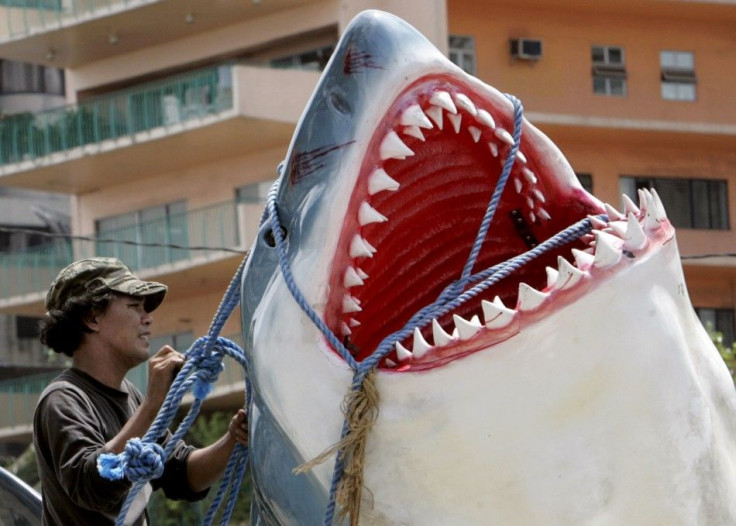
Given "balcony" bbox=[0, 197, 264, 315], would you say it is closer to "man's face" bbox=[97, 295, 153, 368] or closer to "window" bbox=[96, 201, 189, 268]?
"window" bbox=[96, 201, 189, 268]

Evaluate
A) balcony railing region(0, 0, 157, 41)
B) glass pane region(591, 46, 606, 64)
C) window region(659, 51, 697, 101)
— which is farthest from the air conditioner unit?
balcony railing region(0, 0, 157, 41)

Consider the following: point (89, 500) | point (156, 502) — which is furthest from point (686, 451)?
point (156, 502)

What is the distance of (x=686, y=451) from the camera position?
403 cm

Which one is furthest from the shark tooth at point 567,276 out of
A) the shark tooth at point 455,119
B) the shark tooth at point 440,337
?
the shark tooth at point 455,119

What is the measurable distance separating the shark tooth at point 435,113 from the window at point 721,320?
28137 millimetres

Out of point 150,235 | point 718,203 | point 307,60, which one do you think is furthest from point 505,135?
point 718,203

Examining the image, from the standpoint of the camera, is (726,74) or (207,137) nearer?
(207,137)

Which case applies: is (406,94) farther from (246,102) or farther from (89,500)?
(246,102)

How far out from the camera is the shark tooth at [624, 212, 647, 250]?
13.3 ft

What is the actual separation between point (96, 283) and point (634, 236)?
1.76 m

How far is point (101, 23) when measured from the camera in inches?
1259

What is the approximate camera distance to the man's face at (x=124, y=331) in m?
5.19

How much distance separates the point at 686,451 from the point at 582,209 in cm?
77

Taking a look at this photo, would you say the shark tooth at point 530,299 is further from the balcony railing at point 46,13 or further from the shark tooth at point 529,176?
the balcony railing at point 46,13
